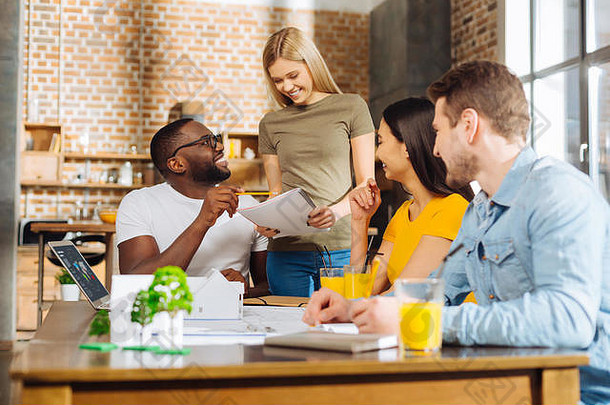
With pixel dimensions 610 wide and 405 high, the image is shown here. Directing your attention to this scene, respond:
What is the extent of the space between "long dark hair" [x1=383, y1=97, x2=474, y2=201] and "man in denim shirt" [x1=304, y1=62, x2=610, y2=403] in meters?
0.49

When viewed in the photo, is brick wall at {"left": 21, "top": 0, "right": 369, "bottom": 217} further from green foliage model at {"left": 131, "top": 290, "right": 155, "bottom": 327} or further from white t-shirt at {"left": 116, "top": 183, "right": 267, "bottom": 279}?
green foliage model at {"left": 131, "top": 290, "right": 155, "bottom": 327}

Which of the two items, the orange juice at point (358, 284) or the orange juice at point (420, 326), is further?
the orange juice at point (358, 284)

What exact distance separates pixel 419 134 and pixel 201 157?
824 mm

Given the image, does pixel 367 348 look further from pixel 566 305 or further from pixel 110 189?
pixel 110 189

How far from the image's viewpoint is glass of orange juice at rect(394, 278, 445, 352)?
107 cm

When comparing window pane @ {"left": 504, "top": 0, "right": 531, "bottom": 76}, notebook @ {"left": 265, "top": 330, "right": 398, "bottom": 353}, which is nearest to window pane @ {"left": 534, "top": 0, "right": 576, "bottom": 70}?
window pane @ {"left": 504, "top": 0, "right": 531, "bottom": 76}

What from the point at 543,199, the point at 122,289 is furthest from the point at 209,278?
the point at 543,199

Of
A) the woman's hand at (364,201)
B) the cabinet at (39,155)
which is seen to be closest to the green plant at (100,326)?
the woman's hand at (364,201)

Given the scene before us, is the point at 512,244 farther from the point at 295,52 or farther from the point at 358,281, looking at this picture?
the point at 295,52

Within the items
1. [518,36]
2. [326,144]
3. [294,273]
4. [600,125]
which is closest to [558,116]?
[600,125]

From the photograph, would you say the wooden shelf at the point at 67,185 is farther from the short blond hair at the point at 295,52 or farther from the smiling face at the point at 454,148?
the smiling face at the point at 454,148

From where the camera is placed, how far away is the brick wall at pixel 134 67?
23.4ft

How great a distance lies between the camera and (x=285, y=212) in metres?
2.18

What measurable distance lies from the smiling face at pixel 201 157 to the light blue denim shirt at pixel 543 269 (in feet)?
4.13
